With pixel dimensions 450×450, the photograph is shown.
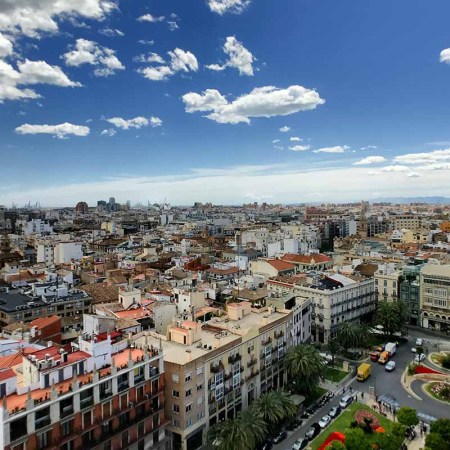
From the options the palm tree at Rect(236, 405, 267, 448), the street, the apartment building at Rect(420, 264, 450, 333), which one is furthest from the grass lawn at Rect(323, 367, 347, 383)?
the apartment building at Rect(420, 264, 450, 333)

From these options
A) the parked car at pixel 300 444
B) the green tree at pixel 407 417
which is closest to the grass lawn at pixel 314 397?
the parked car at pixel 300 444

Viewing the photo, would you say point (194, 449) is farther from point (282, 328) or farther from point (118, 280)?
point (118, 280)

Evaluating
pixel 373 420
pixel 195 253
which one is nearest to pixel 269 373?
pixel 373 420

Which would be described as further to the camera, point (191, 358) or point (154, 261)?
point (154, 261)

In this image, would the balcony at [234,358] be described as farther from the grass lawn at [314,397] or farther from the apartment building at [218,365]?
the grass lawn at [314,397]

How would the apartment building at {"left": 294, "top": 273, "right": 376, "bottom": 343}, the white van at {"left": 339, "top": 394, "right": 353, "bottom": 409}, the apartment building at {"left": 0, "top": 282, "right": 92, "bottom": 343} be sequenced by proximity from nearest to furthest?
the white van at {"left": 339, "top": 394, "right": 353, "bottom": 409}
the apartment building at {"left": 0, "top": 282, "right": 92, "bottom": 343}
the apartment building at {"left": 294, "top": 273, "right": 376, "bottom": 343}

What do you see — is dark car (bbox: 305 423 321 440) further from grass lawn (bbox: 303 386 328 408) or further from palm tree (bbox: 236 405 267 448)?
grass lawn (bbox: 303 386 328 408)

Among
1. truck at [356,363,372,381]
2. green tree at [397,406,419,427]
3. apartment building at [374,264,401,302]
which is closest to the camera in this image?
green tree at [397,406,419,427]
